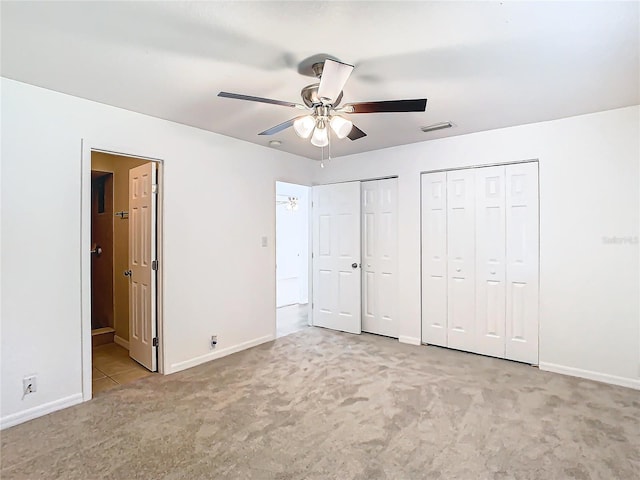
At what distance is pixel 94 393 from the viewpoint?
9.57 feet

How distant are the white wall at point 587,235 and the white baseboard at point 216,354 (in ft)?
9.87

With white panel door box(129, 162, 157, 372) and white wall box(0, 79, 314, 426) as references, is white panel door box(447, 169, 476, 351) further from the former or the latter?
white panel door box(129, 162, 157, 372)

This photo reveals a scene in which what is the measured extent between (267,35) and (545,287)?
3.31 metres

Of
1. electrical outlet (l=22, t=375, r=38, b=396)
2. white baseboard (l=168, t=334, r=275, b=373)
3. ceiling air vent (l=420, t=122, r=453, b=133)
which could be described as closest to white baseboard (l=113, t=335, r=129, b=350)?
A: white baseboard (l=168, t=334, r=275, b=373)

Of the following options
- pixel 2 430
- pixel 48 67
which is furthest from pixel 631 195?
pixel 2 430

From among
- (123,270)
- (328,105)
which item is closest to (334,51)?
(328,105)

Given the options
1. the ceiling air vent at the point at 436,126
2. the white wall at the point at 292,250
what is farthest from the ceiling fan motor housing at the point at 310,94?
the white wall at the point at 292,250

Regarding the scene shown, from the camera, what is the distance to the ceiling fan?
6.42 feet

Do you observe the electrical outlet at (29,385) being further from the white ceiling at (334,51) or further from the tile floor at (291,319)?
the tile floor at (291,319)

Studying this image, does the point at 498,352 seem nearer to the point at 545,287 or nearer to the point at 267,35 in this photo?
the point at 545,287

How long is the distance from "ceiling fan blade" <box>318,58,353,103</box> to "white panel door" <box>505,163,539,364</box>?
243 cm

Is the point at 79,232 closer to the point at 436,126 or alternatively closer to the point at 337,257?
the point at 337,257

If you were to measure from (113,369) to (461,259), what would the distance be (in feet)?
12.6

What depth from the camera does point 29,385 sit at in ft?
8.25
